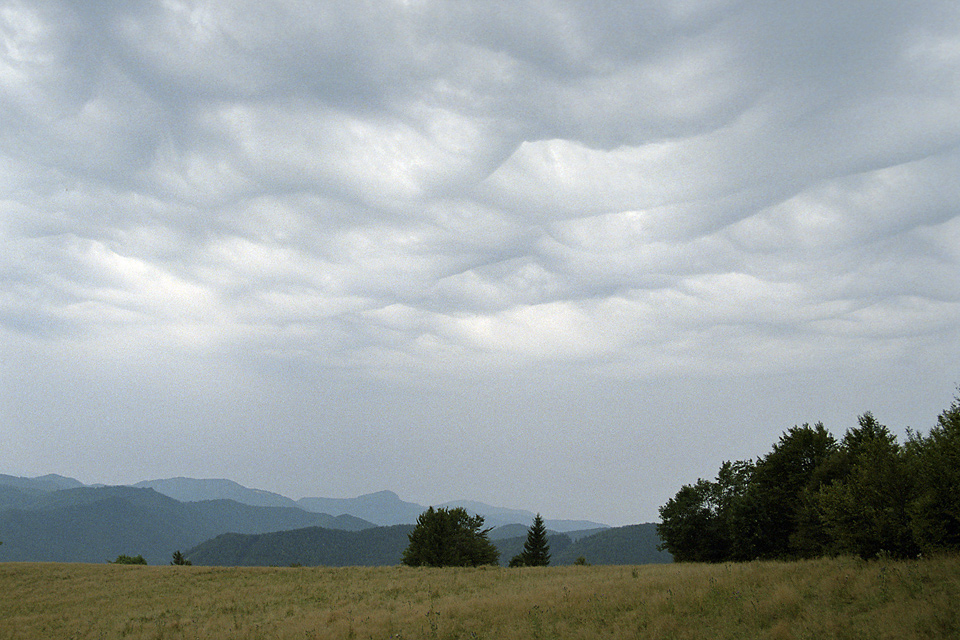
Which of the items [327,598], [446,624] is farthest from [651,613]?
[327,598]

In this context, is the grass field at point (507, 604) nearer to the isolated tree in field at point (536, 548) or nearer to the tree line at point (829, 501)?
the tree line at point (829, 501)

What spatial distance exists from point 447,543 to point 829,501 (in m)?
60.1

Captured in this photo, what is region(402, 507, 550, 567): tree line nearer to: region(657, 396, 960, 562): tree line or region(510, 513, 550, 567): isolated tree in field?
region(510, 513, 550, 567): isolated tree in field

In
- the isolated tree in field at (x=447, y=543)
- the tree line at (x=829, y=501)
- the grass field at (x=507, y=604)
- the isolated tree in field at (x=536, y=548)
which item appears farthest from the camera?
the isolated tree in field at (x=536, y=548)

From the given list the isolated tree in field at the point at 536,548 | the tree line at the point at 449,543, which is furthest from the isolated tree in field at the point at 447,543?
the isolated tree in field at the point at 536,548

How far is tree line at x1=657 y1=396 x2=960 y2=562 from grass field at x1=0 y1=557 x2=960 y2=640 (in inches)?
47.2

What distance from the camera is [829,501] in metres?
20.3

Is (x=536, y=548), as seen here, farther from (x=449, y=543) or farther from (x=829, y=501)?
(x=829, y=501)

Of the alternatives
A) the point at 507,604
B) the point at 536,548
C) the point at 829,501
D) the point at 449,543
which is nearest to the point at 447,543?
the point at 449,543

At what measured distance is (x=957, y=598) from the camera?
12156mm

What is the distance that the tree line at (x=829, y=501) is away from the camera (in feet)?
52.9

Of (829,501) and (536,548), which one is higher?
(829,501)

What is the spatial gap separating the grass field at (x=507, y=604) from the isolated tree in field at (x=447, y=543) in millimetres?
35557

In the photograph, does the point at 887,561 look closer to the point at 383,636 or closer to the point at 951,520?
the point at 951,520
